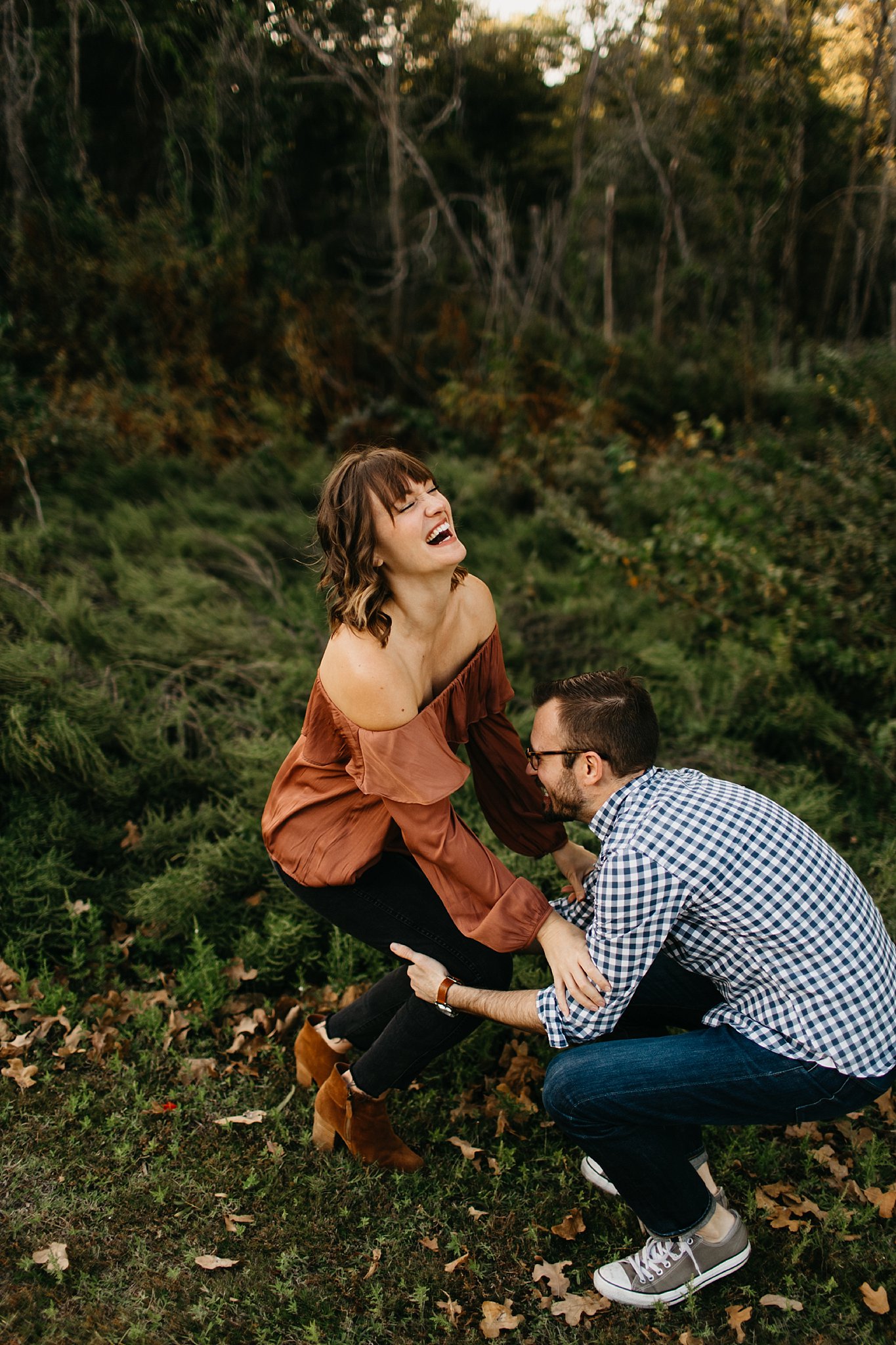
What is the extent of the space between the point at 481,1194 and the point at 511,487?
553 cm

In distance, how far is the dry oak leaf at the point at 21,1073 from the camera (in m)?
3.14

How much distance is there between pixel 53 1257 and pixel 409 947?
1.25m

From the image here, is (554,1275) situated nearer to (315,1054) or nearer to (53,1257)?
(315,1054)

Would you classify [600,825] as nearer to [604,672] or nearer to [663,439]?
[604,672]

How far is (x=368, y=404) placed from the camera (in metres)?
8.53

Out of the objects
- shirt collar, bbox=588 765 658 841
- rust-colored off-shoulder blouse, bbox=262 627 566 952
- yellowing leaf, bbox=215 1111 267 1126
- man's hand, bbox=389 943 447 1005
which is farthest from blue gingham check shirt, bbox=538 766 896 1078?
yellowing leaf, bbox=215 1111 267 1126

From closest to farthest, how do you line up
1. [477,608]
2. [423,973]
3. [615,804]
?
[615,804]
[423,973]
[477,608]

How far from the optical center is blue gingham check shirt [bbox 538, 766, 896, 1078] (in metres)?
2.12

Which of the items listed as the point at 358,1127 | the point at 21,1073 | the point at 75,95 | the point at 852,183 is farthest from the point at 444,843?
the point at 75,95

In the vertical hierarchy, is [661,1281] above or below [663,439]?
below

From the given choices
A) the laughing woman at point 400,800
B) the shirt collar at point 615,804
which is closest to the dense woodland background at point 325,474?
the laughing woman at point 400,800

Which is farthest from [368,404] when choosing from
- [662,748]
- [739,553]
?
[662,748]

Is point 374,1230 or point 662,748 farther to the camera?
Result: point 662,748

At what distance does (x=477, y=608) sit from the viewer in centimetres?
288
